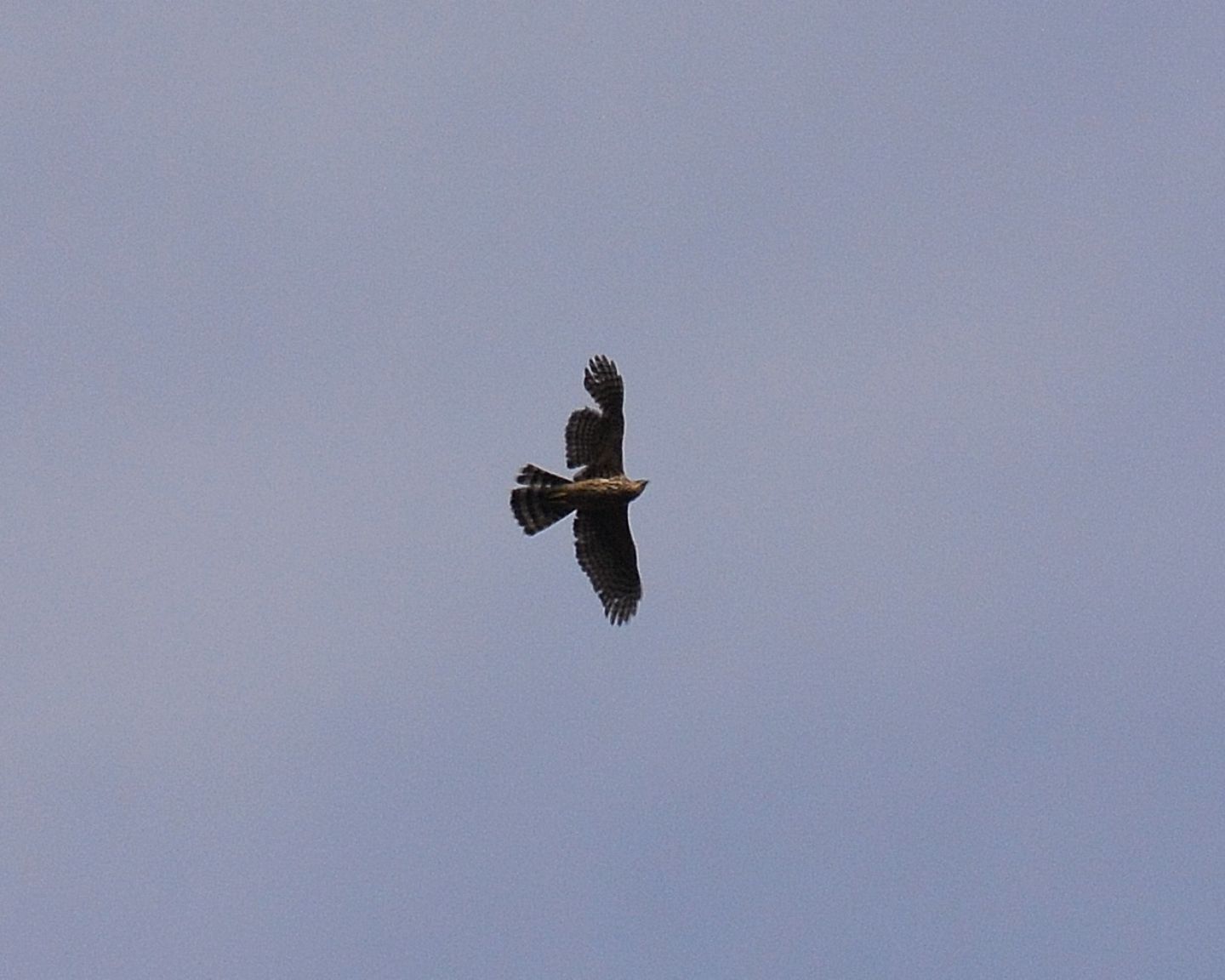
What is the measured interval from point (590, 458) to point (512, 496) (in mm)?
1827

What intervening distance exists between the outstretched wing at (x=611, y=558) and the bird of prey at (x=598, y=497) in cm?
2

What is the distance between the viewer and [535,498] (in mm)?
60031

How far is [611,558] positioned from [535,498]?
2888mm

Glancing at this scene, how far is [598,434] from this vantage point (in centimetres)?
6075

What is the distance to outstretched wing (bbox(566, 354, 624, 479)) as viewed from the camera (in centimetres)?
6069

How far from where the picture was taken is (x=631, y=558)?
6225 cm

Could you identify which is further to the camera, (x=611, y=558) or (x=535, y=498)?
(x=611, y=558)

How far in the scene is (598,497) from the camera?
60438mm

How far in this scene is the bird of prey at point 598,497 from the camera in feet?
197

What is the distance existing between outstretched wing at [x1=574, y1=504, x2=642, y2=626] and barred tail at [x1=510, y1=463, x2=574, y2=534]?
1286mm

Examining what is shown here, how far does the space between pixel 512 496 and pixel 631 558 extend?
3464 millimetres

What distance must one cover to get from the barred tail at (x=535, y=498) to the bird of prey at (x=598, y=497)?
2 cm

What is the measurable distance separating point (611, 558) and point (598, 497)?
2173 millimetres

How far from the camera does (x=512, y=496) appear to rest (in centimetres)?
5997
